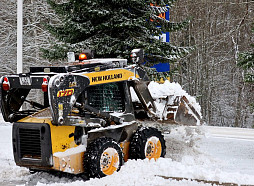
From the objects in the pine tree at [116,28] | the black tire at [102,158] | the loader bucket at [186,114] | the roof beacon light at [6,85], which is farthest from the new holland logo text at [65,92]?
the pine tree at [116,28]

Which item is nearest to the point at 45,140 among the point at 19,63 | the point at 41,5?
the point at 19,63

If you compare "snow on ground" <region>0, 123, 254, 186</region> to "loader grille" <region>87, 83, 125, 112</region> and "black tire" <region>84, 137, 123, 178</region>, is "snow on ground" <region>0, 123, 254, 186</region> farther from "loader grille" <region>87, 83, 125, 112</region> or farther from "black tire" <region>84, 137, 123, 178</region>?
"loader grille" <region>87, 83, 125, 112</region>

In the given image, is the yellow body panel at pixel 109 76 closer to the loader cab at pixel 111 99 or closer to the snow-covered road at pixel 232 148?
the loader cab at pixel 111 99

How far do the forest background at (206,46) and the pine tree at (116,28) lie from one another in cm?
1290

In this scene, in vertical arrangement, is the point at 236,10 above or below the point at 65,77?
above

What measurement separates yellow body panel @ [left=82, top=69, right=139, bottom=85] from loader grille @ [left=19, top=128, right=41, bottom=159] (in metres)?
1.27

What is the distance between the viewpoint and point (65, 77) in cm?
685

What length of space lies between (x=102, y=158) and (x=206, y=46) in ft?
74.5

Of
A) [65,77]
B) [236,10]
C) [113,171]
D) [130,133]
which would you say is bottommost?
[113,171]

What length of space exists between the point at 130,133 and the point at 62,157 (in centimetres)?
180

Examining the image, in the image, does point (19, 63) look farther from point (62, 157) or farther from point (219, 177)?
point (219, 177)

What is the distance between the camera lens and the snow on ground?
21.8 feet

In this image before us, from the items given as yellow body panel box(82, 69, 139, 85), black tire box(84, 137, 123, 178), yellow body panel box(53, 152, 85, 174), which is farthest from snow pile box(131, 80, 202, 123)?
yellow body panel box(53, 152, 85, 174)

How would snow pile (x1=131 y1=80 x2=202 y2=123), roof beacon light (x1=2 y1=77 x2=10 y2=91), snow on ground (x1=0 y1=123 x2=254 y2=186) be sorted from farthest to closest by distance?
1. snow pile (x1=131 y1=80 x2=202 y2=123)
2. roof beacon light (x1=2 y1=77 x2=10 y2=91)
3. snow on ground (x1=0 y1=123 x2=254 y2=186)
